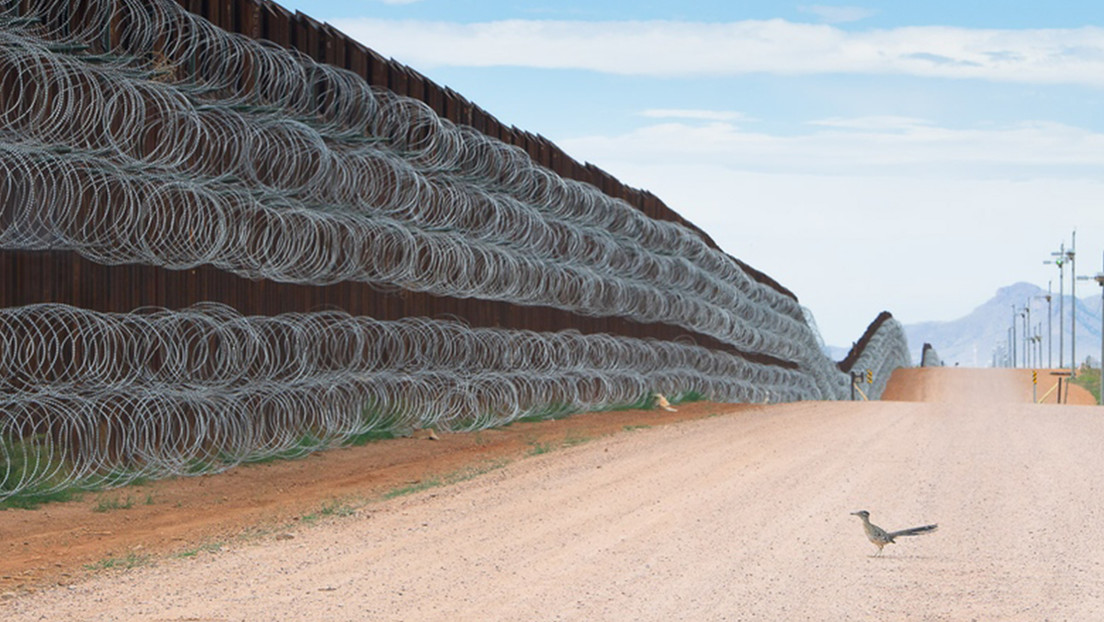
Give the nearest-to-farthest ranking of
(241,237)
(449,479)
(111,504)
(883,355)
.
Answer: (111,504) < (449,479) < (241,237) < (883,355)

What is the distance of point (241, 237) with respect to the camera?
45.1ft

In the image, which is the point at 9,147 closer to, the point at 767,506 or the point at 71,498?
the point at 71,498

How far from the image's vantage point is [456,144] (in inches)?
749

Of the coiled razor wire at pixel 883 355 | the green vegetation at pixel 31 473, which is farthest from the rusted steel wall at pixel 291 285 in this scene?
the coiled razor wire at pixel 883 355

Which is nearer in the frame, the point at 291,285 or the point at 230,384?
the point at 230,384

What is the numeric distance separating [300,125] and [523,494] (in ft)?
18.6

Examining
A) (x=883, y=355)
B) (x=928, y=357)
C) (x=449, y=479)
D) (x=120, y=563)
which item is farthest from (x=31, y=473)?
(x=928, y=357)

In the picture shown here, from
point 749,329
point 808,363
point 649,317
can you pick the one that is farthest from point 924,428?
point 808,363

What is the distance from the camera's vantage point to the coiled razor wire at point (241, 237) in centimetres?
1177

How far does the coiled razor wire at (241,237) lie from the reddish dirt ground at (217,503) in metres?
0.37

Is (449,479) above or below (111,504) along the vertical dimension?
above

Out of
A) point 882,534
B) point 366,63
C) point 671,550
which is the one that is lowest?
point 671,550

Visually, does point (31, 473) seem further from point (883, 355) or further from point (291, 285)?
point (883, 355)

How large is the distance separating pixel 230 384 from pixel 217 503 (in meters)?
2.49
